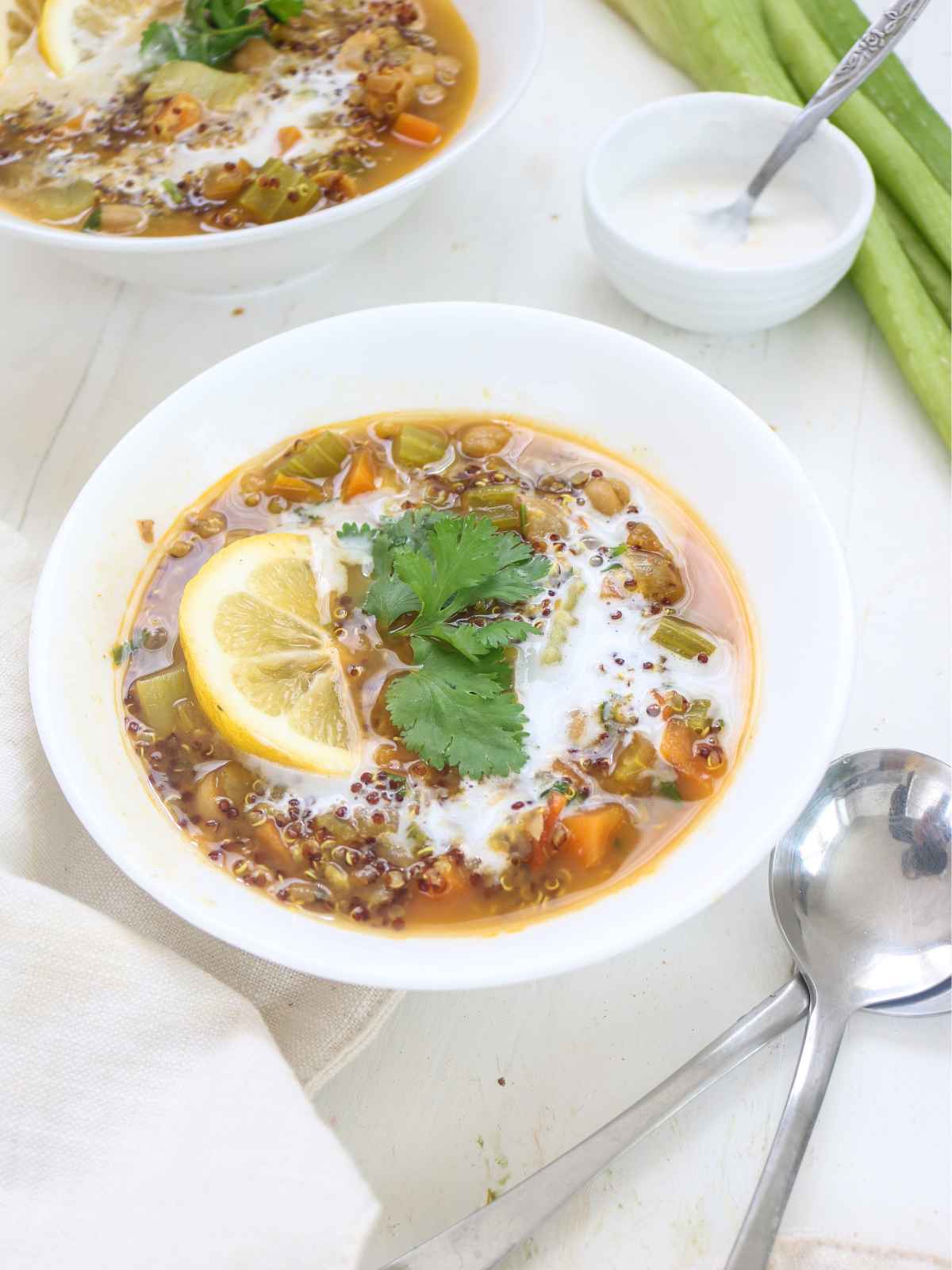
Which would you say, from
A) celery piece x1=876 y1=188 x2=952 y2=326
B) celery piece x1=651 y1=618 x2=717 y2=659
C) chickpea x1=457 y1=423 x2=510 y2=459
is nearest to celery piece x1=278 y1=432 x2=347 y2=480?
chickpea x1=457 y1=423 x2=510 y2=459

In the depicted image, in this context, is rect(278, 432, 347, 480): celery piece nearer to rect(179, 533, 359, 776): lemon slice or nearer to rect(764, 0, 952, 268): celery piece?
rect(179, 533, 359, 776): lemon slice

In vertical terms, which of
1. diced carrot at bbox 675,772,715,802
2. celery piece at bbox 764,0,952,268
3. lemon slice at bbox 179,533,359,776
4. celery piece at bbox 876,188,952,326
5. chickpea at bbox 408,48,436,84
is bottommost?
lemon slice at bbox 179,533,359,776

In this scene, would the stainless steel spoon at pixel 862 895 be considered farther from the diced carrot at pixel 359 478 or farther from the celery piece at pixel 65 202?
the celery piece at pixel 65 202

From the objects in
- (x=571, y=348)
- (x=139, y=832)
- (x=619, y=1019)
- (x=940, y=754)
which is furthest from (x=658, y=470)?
(x=139, y=832)

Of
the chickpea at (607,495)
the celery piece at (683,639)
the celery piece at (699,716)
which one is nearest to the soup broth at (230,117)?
the chickpea at (607,495)

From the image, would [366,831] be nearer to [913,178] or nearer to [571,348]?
[571,348]

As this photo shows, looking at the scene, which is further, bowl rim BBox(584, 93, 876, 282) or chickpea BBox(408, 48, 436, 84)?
chickpea BBox(408, 48, 436, 84)

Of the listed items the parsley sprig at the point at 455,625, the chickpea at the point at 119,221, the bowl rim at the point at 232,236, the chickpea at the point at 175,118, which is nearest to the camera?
the parsley sprig at the point at 455,625
